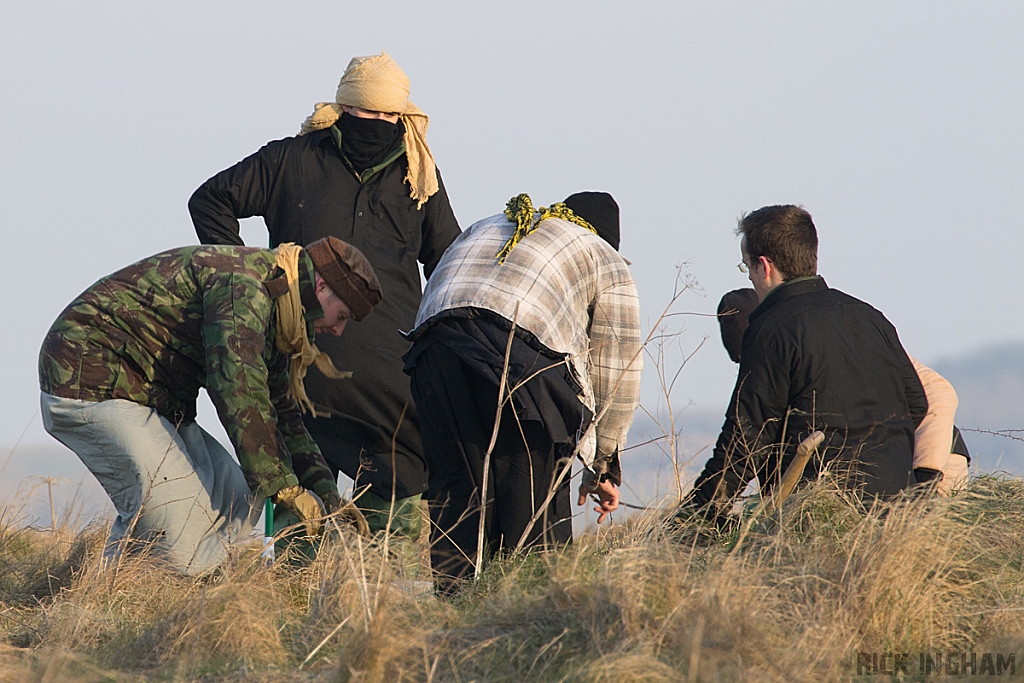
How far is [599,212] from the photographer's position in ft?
14.5

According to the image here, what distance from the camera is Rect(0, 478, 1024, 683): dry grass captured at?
272 centimetres

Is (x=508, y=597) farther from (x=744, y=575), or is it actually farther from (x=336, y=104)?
(x=336, y=104)

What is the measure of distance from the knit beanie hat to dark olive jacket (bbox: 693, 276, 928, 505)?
129 centimetres

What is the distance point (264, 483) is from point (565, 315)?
4.04 feet

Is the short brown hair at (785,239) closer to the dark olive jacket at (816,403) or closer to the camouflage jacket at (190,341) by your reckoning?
the dark olive jacket at (816,403)

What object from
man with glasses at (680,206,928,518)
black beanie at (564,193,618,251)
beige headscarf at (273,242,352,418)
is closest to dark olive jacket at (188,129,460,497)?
beige headscarf at (273,242,352,418)

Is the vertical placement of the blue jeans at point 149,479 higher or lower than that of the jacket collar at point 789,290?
lower

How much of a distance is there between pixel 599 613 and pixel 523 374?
3.92 ft

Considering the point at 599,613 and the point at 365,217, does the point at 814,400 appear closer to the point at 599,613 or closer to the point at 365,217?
the point at 599,613

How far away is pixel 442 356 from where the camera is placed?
13.5 feet

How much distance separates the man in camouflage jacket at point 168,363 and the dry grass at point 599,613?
315 mm

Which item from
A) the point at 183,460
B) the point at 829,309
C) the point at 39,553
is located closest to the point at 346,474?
Answer: the point at 183,460

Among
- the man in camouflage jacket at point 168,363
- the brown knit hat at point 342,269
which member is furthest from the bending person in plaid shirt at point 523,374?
the man in camouflage jacket at point 168,363

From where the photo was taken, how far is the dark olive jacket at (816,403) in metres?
3.85
